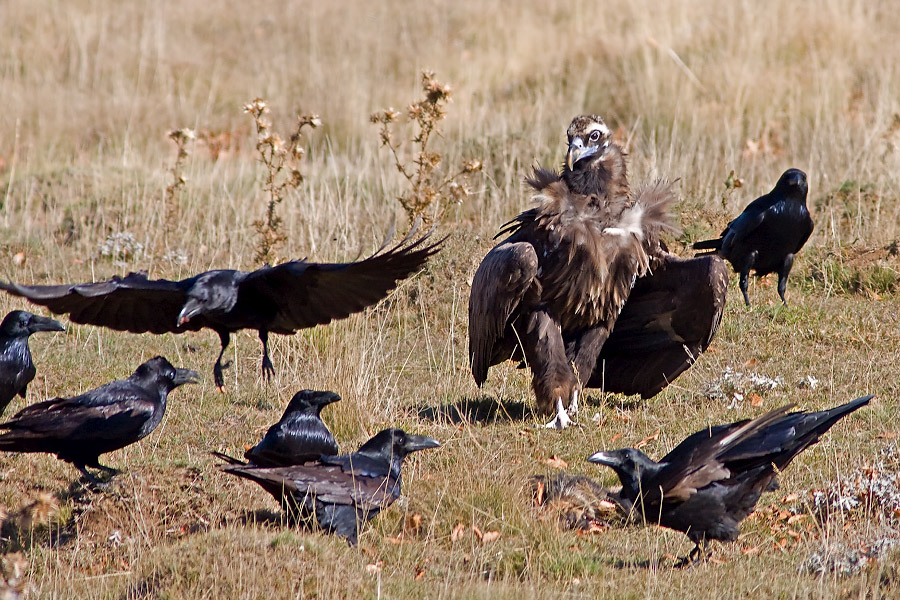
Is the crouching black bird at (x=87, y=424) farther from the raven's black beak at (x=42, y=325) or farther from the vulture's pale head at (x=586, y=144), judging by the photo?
the vulture's pale head at (x=586, y=144)

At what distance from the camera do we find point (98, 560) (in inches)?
226

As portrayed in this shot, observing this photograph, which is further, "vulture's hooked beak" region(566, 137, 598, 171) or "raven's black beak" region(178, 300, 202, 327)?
"vulture's hooked beak" region(566, 137, 598, 171)

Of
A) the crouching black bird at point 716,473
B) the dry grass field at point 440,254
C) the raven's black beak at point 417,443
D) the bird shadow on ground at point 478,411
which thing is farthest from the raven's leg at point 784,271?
the raven's black beak at point 417,443

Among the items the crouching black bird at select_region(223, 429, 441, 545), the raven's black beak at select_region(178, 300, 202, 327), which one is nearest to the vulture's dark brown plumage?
the crouching black bird at select_region(223, 429, 441, 545)

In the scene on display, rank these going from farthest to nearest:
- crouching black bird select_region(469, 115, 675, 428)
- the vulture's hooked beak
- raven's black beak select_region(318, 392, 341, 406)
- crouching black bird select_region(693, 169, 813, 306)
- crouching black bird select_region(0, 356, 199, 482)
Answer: crouching black bird select_region(693, 169, 813, 306)
the vulture's hooked beak
crouching black bird select_region(469, 115, 675, 428)
raven's black beak select_region(318, 392, 341, 406)
crouching black bird select_region(0, 356, 199, 482)

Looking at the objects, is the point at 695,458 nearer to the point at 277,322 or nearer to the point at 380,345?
the point at 277,322

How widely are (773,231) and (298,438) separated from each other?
164 inches

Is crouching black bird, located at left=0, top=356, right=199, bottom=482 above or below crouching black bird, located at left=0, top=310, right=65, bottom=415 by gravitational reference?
below

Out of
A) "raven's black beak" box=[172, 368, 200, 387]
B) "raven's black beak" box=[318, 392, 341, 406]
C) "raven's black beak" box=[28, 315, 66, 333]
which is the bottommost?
"raven's black beak" box=[318, 392, 341, 406]

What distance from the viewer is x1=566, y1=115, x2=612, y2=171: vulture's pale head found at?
25.0 ft

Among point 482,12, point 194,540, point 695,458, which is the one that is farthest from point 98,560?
point 482,12

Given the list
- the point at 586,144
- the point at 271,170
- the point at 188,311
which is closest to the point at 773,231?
the point at 586,144

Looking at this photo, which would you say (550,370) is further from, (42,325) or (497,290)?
(42,325)

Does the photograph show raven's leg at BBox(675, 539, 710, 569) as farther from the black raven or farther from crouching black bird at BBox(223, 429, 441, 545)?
the black raven
